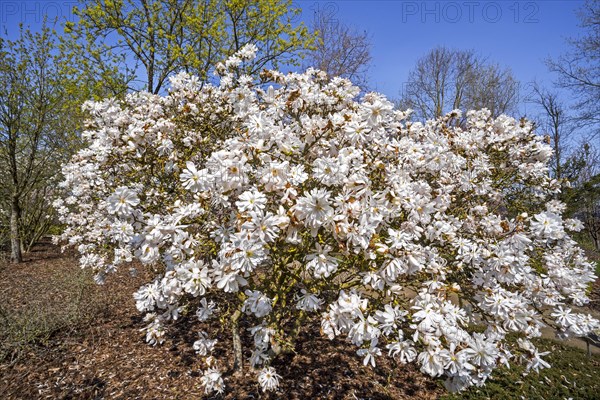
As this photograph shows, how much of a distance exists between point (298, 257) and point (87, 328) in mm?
4269

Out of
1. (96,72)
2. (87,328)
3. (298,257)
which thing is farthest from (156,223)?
(96,72)

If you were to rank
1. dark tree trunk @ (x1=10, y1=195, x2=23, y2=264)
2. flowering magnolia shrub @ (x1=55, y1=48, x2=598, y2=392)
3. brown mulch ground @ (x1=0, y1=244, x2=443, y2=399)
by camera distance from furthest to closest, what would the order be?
dark tree trunk @ (x1=10, y1=195, x2=23, y2=264) < brown mulch ground @ (x1=0, y1=244, x2=443, y2=399) < flowering magnolia shrub @ (x1=55, y1=48, x2=598, y2=392)

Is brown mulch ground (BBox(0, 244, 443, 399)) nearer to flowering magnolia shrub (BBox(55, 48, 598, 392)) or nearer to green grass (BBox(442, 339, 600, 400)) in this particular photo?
green grass (BBox(442, 339, 600, 400))

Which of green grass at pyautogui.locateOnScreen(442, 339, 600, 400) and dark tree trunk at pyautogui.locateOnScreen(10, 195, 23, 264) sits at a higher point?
dark tree trunk at pyautogui.locateOnScreen(10, 195, 23, 264)

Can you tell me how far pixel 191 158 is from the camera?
349cm

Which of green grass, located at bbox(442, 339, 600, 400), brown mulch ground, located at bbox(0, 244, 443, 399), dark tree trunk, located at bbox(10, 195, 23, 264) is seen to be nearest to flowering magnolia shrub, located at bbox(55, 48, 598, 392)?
brown mulch ground, located at bbox(0, 244, 443, 399)

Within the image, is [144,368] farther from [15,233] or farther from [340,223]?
[15,233]

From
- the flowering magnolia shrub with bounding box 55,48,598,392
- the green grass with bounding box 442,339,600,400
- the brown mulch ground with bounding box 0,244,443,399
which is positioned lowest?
the green grass with bounding box 442,339,600,400

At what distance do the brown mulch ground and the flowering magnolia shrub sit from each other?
748mm

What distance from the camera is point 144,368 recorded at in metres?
4.23

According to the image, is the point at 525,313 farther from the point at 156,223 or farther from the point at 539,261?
the point at 156,223

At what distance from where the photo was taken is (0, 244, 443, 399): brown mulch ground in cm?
381

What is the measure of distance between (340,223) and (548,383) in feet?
14.3

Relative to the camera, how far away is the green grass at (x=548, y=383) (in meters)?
3.97
